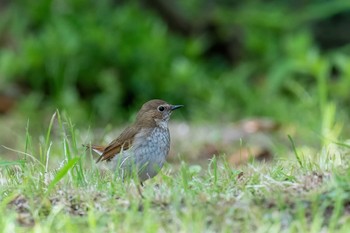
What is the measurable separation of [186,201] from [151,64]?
8.52 meters

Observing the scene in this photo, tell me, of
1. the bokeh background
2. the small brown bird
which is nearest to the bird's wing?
the small brown bird

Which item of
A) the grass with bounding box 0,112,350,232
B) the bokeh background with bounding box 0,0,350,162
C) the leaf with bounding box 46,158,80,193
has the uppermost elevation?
the leaf with bounding box 46,158,80,193

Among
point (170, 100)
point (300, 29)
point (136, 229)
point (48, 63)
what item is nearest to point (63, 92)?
point (48, 63)

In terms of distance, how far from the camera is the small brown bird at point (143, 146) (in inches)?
258

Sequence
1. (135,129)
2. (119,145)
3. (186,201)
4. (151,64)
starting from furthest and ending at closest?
1. (151,64)
2. (135,129)
3. (119,145)
4. (186,201)

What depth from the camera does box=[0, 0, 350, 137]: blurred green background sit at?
1221cm

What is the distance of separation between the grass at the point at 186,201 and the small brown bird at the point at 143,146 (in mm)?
888

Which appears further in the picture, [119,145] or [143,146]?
[119,145]

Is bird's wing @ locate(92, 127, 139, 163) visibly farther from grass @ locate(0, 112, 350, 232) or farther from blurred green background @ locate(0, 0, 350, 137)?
blurred green background @ locate(0, 0, 350, 137)

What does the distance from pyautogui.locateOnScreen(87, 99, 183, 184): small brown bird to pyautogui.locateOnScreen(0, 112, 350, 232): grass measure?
0.89 metres

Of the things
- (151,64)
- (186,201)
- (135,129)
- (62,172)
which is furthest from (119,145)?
(151,64)

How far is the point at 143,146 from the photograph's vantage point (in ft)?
22.2

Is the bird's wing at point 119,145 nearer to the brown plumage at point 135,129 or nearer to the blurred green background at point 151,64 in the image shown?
the brown plumage at point 135,129

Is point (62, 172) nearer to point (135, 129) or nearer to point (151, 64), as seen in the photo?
point (135, 129)
